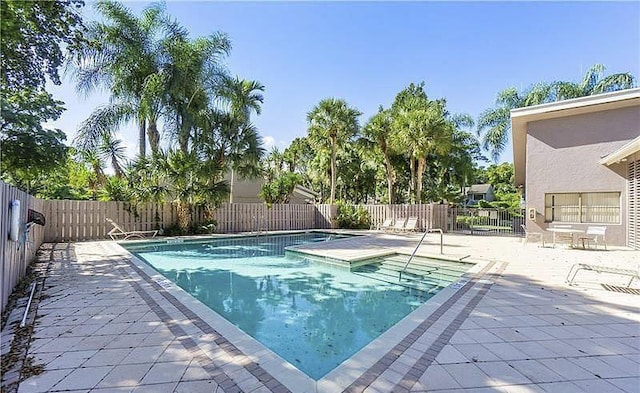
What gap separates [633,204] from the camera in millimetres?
10812

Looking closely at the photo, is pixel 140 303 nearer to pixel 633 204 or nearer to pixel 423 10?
pixel 423 10

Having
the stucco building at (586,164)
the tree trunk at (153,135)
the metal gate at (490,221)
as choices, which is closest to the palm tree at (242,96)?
the tree trunk at (153,135)

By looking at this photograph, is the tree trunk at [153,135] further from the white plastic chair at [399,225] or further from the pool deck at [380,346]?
the white plastic chair at [399,225]

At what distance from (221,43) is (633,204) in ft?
58.6

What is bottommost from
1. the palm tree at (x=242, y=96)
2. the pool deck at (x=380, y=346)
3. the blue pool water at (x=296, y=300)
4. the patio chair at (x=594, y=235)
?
the blue pool water at (x=296, y=300)

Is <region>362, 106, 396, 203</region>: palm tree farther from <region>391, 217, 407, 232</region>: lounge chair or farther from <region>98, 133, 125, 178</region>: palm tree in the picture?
<region>98, 133, 125, 178</region>: palm tree

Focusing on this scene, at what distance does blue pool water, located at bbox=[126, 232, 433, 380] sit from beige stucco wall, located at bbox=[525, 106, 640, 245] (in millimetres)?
10153

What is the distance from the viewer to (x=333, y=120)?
19516mm

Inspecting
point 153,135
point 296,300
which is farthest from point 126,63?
point 296,300

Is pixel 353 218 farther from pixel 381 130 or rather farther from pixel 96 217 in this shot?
pixel 96 217

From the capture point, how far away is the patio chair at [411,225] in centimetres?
1661

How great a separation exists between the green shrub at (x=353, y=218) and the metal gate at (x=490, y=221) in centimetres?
488

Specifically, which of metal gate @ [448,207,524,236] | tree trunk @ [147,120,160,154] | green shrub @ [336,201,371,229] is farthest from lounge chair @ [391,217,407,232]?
tree trunk @ [147,120,160,154]

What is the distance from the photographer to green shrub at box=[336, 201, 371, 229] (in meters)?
18.9
